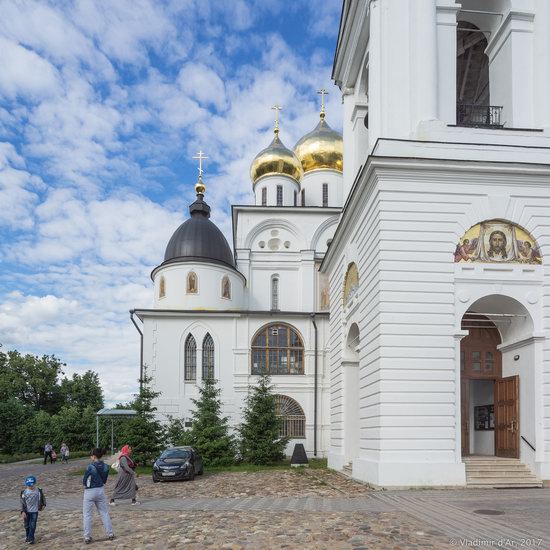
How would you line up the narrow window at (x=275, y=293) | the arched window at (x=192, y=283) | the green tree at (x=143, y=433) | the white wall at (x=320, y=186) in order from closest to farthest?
the green tree at (x=143, y=433) < the arched window at (x=192, y=283) < the narrow window at (x=275, y=293) < the white wall at (x=320, y=186)

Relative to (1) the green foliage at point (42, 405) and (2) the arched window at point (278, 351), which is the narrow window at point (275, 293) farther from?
(1) the green foliage at point (42, 405)

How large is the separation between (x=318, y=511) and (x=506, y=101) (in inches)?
461

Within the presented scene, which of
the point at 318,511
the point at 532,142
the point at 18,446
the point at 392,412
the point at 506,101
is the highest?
the point at 506,101

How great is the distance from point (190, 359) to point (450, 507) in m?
21.3

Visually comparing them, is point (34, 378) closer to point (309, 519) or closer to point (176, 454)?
point (176, 454)

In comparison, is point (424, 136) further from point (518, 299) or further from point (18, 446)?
point (18, 446)

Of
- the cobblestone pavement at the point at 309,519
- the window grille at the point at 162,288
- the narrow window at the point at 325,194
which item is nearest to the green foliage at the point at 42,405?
the window grille at the point at 162,288

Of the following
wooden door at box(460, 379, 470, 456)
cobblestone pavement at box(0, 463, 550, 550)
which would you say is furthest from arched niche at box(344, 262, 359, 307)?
cobblestone pavement at box(0, 463, 550, 550)

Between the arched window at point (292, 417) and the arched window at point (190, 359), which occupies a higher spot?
the arched window at point (190, 359)

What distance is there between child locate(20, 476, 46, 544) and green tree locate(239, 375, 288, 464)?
50.4 ft

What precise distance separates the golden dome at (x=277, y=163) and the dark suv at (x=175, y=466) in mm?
23025

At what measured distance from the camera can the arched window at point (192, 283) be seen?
32.0 metres

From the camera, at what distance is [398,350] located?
14.4 meters

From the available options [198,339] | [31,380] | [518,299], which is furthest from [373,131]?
[31,380]
